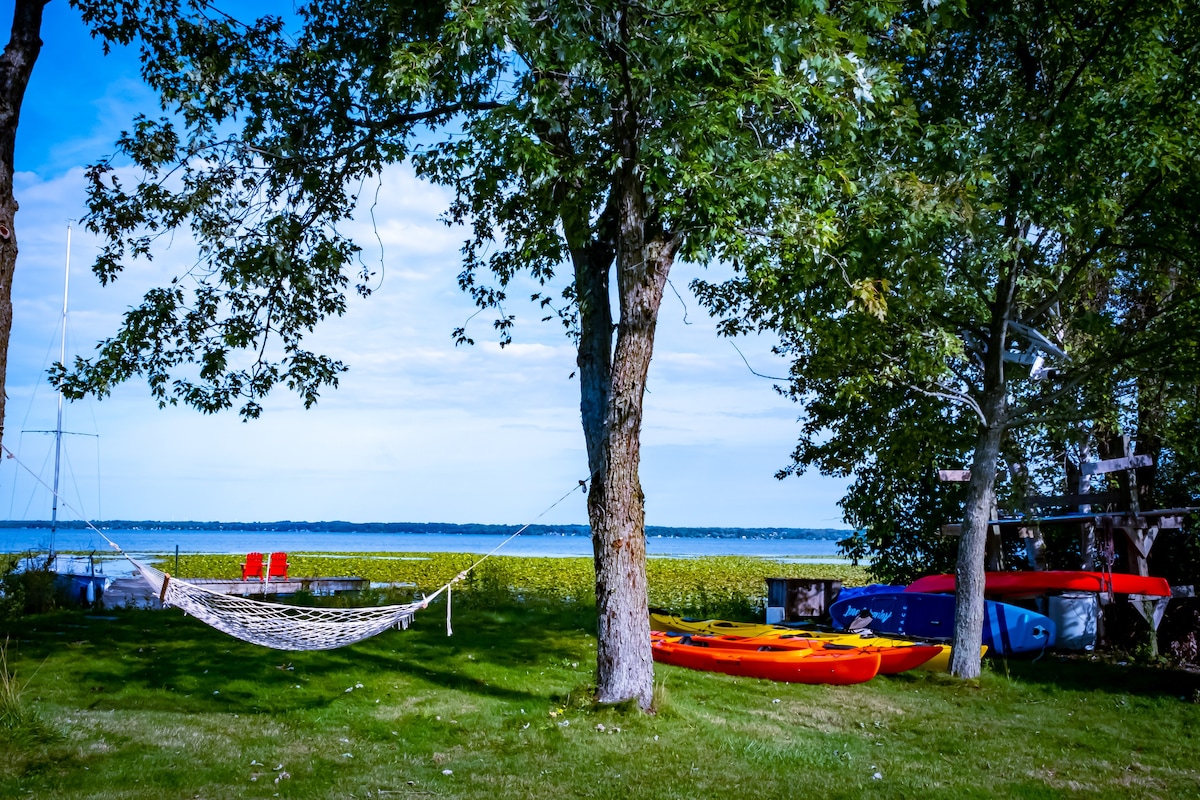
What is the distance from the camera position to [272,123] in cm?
964

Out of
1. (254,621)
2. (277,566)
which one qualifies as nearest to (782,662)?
(254,621)

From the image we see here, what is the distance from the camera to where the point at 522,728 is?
7.22 meters

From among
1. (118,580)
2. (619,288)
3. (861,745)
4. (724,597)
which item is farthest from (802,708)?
(118,580)

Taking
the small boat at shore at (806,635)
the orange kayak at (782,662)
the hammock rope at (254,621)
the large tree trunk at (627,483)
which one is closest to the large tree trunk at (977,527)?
the small boat at shore at (806,635)

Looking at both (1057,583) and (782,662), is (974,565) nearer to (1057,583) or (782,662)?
(782,662)

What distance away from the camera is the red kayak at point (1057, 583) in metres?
11.8

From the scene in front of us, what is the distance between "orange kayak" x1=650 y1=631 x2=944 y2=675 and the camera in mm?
10242

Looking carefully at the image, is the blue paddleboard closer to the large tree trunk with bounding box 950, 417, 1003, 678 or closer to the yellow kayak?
the yellow kayak

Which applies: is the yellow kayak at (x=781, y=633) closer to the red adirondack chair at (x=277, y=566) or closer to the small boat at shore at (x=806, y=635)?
the small boat at shore at (x=806, y=635)

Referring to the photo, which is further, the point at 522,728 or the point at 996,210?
the point at 996,210

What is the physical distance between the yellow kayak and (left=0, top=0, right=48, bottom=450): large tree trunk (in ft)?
28.3

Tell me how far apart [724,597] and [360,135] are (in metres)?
11.1

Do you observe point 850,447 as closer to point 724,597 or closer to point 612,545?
point 724,597

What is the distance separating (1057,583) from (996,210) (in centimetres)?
601
